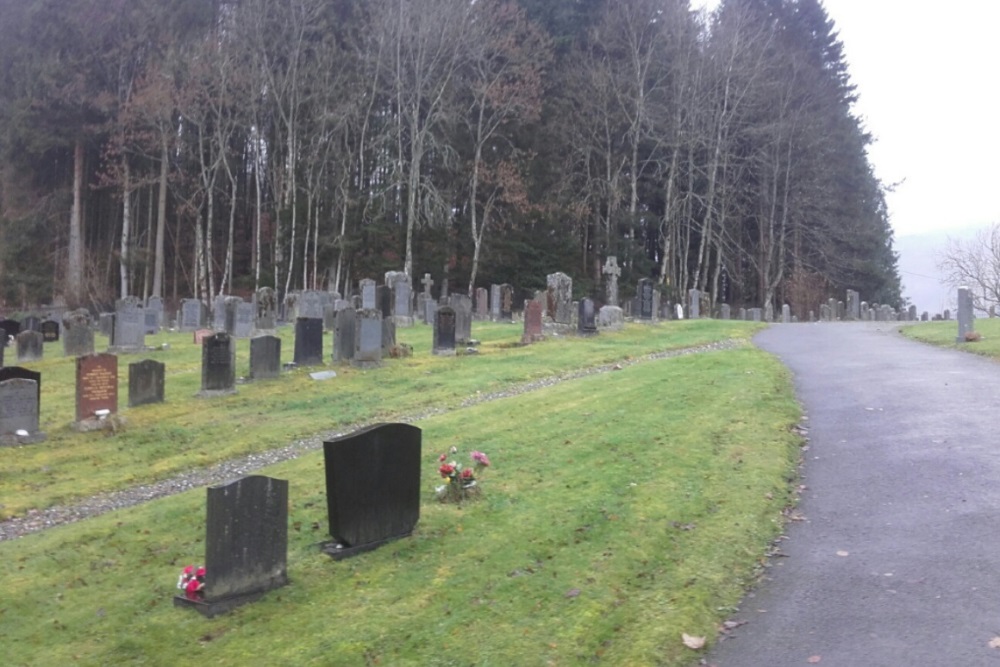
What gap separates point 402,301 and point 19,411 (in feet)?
54.9

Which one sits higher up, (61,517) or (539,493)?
(539,493)

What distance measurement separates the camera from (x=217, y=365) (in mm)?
14938

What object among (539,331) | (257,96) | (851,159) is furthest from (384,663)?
(851,159)

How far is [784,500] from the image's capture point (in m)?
7.75

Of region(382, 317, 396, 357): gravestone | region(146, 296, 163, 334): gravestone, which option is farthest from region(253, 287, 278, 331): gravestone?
region(382, 317, 396, 357): gravestone

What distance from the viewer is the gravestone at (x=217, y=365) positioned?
14875mm

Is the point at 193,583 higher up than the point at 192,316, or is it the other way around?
the point at 192,316

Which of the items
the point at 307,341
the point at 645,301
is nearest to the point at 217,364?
the point at 307,341

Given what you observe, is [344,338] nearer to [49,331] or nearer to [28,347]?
[28,347]

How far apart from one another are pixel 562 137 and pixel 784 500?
1451 inches

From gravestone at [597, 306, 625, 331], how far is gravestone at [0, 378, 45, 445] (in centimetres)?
1611

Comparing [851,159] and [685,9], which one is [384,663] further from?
[851,159]

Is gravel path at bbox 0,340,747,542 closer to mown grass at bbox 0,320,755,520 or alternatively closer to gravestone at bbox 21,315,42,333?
mown grass at bbox 0,320,755,520

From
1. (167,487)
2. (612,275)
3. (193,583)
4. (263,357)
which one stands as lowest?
(167,487)
